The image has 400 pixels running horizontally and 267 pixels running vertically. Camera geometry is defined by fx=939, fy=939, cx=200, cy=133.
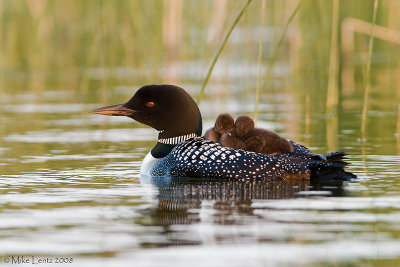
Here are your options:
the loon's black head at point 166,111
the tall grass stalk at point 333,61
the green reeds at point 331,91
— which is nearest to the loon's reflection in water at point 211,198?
the loon's black head at point 166,111

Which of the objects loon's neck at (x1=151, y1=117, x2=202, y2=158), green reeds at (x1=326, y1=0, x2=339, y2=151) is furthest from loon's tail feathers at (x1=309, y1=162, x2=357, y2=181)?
green reeds at (x1=326, y1=0, x2=339, y2=151)

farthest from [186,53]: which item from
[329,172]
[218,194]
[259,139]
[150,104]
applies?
[218,194]

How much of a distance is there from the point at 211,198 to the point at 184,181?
0.83m

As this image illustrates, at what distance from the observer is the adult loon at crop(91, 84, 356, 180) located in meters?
6.44

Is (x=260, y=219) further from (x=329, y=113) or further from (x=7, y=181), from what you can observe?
(x=329, y=113)

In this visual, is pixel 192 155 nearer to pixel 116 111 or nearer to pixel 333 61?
pixel 116 111

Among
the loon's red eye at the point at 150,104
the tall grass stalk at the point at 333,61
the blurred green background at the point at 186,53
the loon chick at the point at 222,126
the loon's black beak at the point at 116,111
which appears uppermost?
the blurred green background at the point at 186,53

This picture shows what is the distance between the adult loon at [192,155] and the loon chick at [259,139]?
0.35ft

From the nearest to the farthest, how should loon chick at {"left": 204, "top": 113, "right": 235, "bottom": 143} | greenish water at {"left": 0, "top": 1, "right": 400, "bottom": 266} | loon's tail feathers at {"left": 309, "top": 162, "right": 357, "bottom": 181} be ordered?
1. greenish water at {"left": 0, "top": 1, "right": 400, "bottom": 266}
2. loon's tail feathers at {"left": 309, "top": 162, "right": 357, "bottom": 181}
3. loon chick at {"left": 204, "top": 113, "right": 235, "bottom": 143}

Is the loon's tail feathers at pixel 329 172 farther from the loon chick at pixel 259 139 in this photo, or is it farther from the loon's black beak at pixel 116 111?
the loon's black beak at pixel 116 111

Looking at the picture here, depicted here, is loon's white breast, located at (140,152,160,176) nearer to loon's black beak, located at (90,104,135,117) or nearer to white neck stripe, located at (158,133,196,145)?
white neck stripe, located at (158,133,196,145)

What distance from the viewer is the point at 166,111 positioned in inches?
287

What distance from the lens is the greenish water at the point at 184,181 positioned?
4531 millimetres

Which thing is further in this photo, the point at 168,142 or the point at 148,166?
Result: the point at 168,142
